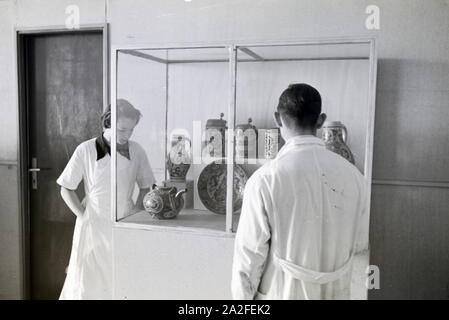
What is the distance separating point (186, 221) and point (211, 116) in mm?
405

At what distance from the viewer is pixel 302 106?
4.42 ft

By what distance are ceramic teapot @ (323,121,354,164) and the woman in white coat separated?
0.69m

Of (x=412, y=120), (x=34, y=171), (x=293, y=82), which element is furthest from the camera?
(x=34, y=171)

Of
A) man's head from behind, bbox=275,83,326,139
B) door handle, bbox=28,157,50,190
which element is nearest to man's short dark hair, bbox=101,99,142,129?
door handle, bbox=28,157,50,190

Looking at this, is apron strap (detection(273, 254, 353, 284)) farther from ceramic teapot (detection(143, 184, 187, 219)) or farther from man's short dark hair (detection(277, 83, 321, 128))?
ceramic teapot (detection(143, 184, 187, 219))

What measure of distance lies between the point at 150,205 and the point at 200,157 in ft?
0.84

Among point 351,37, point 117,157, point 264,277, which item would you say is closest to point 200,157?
point 117,157

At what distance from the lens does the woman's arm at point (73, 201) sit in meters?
1.85

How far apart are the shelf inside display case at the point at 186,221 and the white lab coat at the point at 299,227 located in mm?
291

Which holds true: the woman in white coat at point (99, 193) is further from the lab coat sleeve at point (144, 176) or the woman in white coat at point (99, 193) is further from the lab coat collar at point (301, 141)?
the lab coat collar at point (301, 141)

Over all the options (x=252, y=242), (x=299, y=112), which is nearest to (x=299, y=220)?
(x=252, y=242)

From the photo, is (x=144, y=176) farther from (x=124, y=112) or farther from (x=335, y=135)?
(x=335, y=135)

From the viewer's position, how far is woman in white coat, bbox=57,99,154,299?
5.74ft

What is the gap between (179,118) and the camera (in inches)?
69.7
